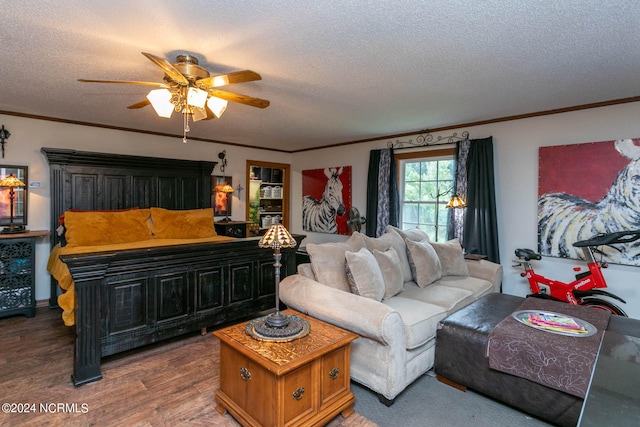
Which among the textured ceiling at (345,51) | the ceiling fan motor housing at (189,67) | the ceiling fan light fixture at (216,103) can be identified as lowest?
the ceiling fan light fixture at (216,103)

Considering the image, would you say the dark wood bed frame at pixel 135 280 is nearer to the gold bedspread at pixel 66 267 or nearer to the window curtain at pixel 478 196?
the gold bedspread at pixel 66 267

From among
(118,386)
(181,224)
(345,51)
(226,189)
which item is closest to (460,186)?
(345,51)

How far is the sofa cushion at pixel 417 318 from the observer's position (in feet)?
7.40

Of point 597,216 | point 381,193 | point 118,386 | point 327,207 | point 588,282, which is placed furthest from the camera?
point 327,207

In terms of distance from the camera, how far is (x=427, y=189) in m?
4.85

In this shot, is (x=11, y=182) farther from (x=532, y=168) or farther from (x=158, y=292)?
(x=532, y=168)

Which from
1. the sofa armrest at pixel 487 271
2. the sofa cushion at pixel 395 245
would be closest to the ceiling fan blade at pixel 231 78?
the sofa cushion at pixel 395 245

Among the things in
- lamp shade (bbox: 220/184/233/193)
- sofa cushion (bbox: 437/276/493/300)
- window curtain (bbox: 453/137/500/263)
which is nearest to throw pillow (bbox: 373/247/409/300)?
sofa cushion (bbox: 437/276/493/300)

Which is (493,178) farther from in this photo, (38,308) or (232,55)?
(38,308)

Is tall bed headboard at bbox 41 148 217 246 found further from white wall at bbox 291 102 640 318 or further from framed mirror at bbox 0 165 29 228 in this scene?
white wall at bbox 291 102 640 318

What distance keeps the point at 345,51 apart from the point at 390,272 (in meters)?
1.81

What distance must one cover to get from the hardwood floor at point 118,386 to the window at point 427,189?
10.7 feet

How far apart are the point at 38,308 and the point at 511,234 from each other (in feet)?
19.2

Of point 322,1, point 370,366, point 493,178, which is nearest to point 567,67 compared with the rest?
point 493,178
